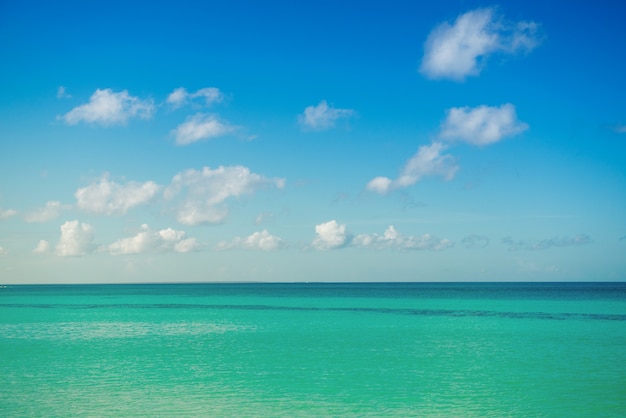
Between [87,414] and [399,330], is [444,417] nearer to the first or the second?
[87,414]

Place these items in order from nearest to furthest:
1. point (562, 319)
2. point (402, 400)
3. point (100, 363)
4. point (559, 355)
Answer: point (402, 400)
point (100, 363)
point (559, 355)
point (562, 319)

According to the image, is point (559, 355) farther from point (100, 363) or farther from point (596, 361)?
point (100, 363)

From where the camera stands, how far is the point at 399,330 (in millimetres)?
40875

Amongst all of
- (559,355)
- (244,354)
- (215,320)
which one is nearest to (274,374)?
(244,354)

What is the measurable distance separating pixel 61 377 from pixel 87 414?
251 inches

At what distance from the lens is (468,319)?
5109 cm

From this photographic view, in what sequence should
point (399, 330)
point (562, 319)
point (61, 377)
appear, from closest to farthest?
point (61, 377), point (399, 330), point (562, 319)

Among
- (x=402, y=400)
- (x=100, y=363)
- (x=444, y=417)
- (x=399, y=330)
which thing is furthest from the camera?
(x=399, y=330)

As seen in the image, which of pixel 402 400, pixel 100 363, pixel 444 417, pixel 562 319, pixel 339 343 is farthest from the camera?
pixel 562 319

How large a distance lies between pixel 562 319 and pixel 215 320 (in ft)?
101

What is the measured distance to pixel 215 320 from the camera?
171 ft

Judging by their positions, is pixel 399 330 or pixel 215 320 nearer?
pixel 399 330

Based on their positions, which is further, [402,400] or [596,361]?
[596,361]

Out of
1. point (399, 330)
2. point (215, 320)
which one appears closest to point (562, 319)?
point (399, 330)
